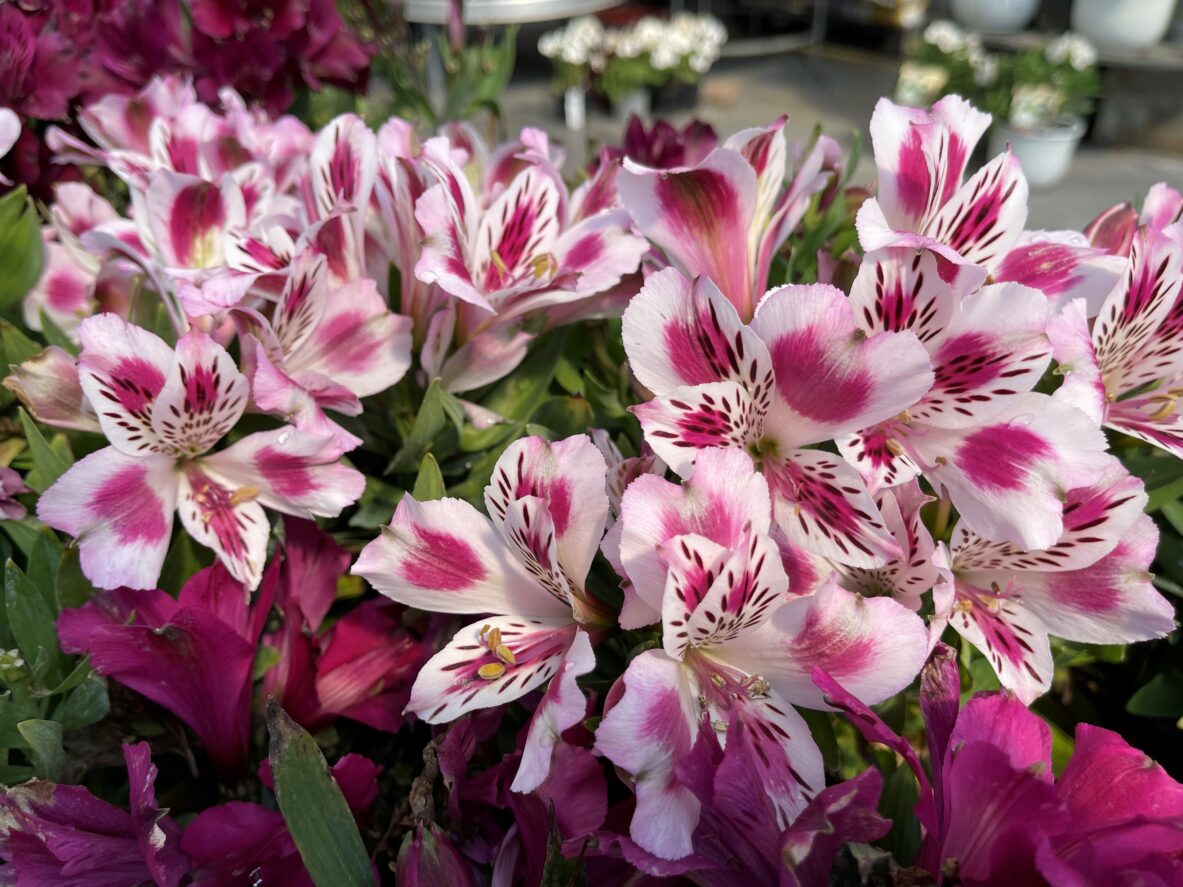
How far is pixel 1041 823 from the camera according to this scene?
363 millimetres

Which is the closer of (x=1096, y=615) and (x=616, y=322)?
(x=1096, y=615)

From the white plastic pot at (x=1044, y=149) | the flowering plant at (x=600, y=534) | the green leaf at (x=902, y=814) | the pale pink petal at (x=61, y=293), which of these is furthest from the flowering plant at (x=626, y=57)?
the green leaf at (x=902, y=814)

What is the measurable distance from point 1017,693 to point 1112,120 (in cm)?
605

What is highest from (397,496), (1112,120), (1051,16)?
(397,496)

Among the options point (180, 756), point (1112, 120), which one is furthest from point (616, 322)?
point (1112, 120)

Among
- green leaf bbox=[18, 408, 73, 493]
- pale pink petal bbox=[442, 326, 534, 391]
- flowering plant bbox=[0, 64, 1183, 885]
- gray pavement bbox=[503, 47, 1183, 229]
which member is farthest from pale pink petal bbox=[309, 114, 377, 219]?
gray pavement bbox=[503, 47, 1183, 229]

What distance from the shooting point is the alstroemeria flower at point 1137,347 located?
18.6 inches

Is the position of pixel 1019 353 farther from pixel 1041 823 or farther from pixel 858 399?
pixel 1041 823

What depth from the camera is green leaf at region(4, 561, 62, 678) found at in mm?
530

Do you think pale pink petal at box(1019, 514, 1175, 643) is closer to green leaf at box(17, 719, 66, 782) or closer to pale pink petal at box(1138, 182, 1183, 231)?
pale pink petal at box(1138, 182, 1183, 231)

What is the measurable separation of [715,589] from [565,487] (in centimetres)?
9

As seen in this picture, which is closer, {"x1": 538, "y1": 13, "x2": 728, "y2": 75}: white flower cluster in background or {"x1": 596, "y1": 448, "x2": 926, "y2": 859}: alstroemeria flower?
{"x1": 596, "y1": 448, "x2": 926, "y2": 859}: alstroemeria flower

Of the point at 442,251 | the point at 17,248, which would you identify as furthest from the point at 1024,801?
the point at 17,248

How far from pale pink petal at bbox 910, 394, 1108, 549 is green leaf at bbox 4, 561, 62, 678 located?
51 centimetres
